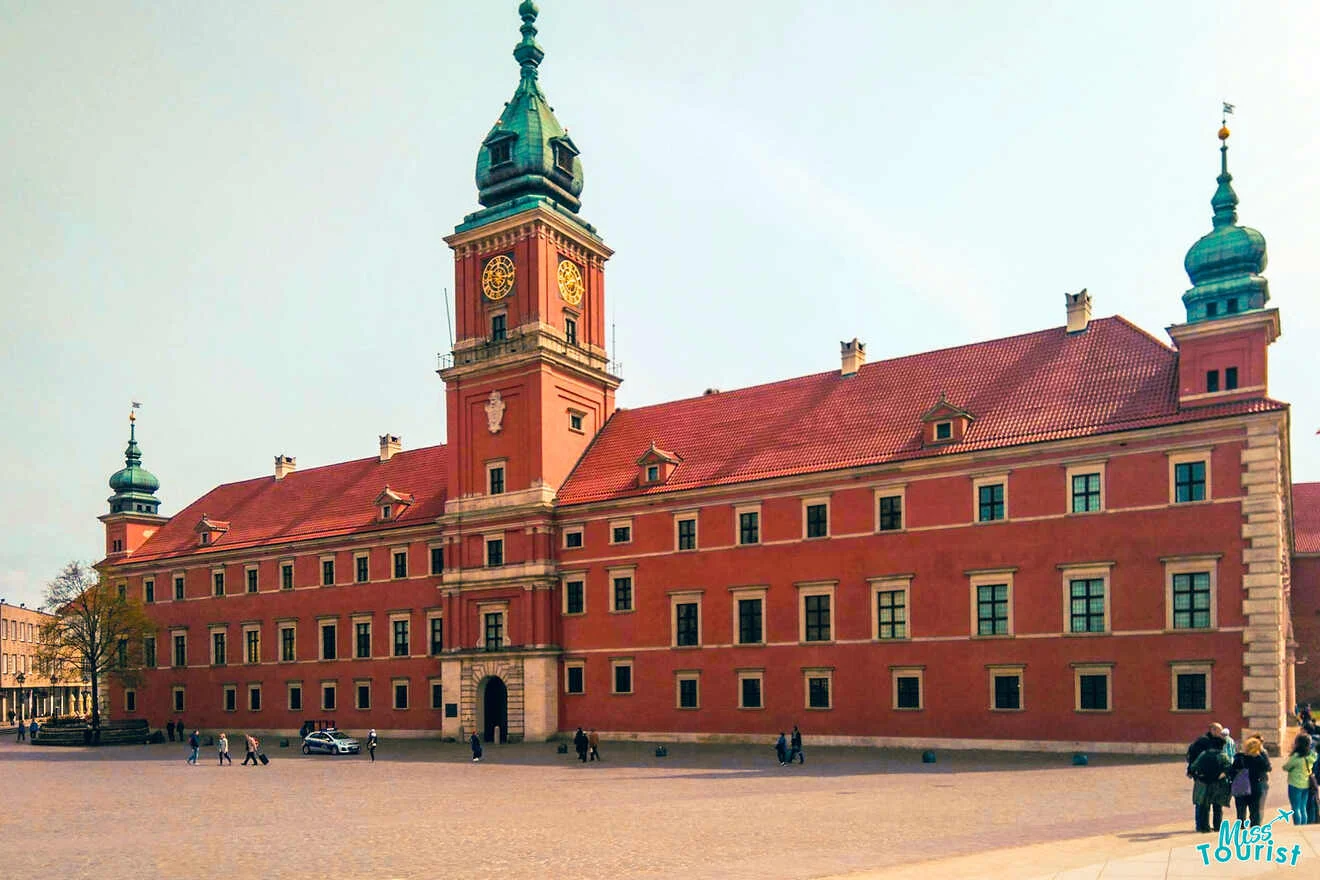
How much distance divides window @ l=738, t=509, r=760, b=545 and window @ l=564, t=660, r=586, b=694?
404 inches

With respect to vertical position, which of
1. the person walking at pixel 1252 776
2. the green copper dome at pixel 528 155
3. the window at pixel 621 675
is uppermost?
the green copper dome at pixel 528 155

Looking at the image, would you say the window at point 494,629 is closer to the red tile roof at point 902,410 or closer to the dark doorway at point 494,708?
the dark doorway at point 494,708

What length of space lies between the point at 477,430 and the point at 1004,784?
3353 cm

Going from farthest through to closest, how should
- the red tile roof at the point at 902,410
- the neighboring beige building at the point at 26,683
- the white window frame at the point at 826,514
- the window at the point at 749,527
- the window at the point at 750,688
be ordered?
1. the neighboring beige building at the point at 26,683
2. the window at the point at 749,527
3. the window at the point at 750,688
4. the white window frame at the point at 826,514
5. the red tile roof at the point at 902,410

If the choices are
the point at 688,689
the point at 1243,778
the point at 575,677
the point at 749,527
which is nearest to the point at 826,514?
the point at 749,527

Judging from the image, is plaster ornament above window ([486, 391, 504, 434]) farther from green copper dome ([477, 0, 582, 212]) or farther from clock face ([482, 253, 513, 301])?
green copper dome ([477, 0, 582, 212])

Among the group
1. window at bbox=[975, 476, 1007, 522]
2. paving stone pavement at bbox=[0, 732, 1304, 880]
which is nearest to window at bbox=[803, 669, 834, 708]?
paving stone pavement at bbox=[0, 732, 1304, 880]

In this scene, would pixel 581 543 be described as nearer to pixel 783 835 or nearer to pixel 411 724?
pixel 411 724

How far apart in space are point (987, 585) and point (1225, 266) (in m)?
13.6

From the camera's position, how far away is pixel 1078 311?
4497 cm

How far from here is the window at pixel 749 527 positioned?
1849 inches

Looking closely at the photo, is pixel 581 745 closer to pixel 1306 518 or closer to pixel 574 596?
pixel 574 596

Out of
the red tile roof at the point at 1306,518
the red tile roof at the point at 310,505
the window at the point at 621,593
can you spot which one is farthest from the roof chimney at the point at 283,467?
the red tile roof at the point at 1306,518

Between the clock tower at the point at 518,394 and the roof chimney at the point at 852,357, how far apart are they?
44.1ft
